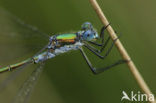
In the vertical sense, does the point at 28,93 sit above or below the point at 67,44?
below

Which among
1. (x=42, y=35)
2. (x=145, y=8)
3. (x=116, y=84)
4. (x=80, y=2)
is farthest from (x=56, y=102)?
(x=145, y=8)

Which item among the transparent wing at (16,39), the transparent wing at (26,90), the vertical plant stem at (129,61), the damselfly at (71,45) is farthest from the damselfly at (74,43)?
the vertical plant stem at (129,61)

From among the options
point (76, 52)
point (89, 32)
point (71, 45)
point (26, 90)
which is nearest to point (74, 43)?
point (71, 45)

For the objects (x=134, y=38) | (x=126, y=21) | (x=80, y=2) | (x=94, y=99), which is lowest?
(x=94, y=99)

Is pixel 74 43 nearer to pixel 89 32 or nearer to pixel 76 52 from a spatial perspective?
pixel 89 32

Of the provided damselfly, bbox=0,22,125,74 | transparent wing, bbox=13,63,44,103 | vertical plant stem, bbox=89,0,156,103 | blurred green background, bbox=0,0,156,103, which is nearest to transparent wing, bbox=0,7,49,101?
blurred green background, bbox=0,0,156,103

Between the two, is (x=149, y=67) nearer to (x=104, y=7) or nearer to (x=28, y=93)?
(x=104, y=7)
